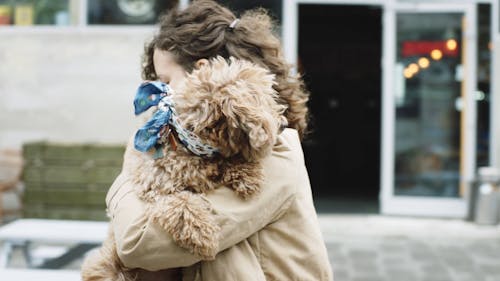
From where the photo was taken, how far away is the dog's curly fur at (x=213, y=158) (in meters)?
1.46

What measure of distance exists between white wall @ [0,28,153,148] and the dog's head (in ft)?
21.9

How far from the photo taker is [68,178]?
718 cm

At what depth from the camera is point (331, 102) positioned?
39.6 ft

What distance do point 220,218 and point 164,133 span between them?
25cm

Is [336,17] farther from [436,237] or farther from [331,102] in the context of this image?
[436,237]

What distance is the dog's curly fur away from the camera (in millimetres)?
1456

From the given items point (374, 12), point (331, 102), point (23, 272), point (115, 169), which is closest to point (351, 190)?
point (331, 102)

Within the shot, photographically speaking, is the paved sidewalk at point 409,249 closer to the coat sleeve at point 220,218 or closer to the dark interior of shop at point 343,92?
the dark interior of shop at point 343,92

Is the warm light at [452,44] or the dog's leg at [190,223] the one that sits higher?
the warm light at [452,44]

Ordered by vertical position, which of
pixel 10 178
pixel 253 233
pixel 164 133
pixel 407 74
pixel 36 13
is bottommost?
pixel 10 178

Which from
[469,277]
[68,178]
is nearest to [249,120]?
[469,277]

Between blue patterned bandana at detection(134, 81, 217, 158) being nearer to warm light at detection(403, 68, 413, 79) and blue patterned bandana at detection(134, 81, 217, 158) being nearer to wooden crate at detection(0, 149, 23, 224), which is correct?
wooden crate at detection(0, 149, 23, 224)

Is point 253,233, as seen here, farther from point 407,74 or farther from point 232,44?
point 407,74

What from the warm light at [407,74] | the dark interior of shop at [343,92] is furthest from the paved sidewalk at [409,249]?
the dark interior of shop at [343,92]
